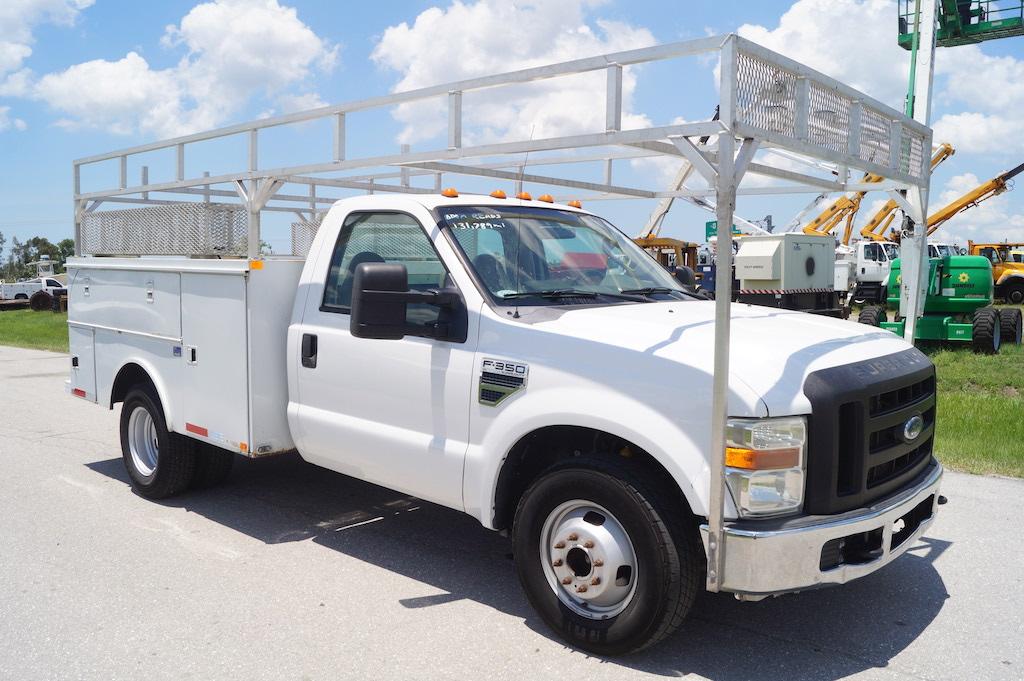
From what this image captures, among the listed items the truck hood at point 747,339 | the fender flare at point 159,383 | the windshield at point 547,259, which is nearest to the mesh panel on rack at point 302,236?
the fender flare at point 159,383

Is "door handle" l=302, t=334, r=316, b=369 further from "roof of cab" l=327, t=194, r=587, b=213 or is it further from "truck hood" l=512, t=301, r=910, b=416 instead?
"truck hood" l=512, t=301, r=910, b=416

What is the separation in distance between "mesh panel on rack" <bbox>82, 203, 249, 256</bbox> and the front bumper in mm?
4772

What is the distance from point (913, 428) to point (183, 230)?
17.9ft

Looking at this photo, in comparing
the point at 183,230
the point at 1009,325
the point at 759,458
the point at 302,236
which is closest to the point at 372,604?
the point at 759,458

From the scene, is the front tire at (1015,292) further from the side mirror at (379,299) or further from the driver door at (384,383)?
the side mirror at (379,299)

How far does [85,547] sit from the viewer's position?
526cm

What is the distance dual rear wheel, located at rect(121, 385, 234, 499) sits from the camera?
612cm

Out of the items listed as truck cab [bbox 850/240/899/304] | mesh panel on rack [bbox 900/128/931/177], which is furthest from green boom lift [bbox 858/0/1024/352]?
truck cab [bbox 850/240/899/304]

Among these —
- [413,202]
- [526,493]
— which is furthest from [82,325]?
[526,493]

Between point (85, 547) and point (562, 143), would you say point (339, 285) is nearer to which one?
point (562, 143)

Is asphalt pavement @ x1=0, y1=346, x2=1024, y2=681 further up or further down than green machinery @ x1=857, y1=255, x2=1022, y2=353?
further down

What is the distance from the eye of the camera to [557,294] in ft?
14.7

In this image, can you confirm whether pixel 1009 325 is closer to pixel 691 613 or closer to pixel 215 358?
pixel 691 613

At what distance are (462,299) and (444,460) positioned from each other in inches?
31.6
